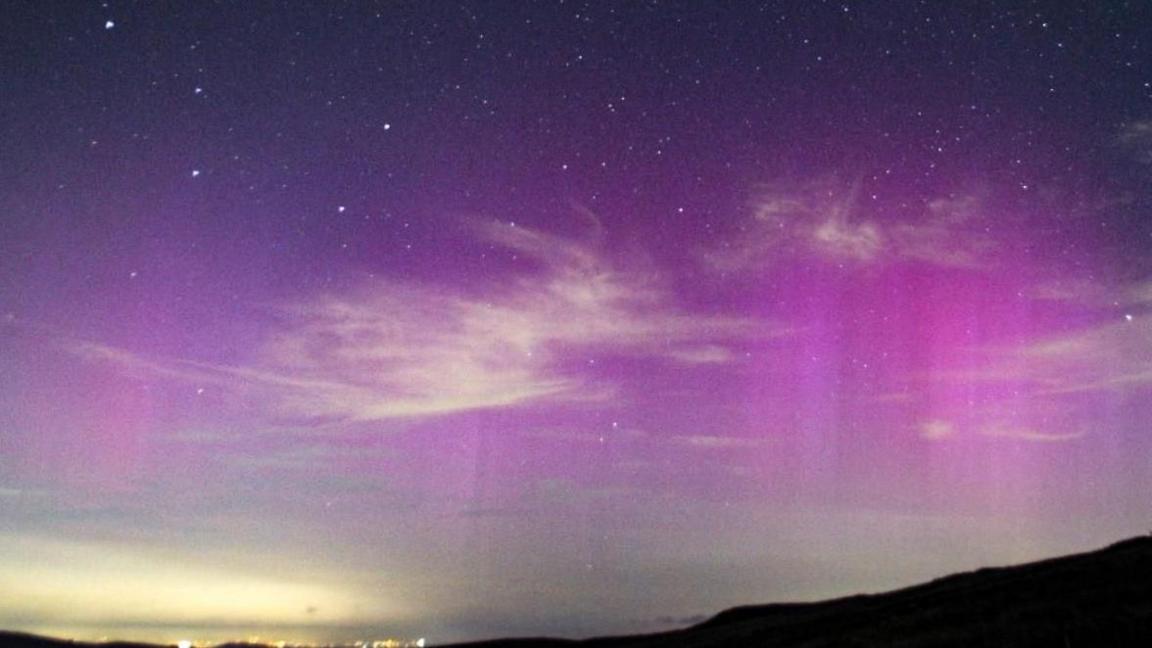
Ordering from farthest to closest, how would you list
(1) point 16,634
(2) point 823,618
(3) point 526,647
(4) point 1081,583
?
1. (1) point 16,634
2. (3) point 526,647
3. (2) point 823,618
4. (4) point 1081,583

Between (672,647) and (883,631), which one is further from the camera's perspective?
(672,647)

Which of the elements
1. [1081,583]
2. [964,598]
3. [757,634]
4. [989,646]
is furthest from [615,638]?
[989,646]

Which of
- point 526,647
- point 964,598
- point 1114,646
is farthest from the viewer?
point 526,647

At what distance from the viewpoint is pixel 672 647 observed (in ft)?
182

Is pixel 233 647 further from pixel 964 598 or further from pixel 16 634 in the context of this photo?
pixel 964 598

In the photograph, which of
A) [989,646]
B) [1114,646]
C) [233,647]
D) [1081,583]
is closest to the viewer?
[1114,646]

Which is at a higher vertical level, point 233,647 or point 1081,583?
point 1081,583

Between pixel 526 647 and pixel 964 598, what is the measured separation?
60553mm

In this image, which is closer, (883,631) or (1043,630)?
(1043,630)

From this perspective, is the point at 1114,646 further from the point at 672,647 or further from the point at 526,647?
the point at 526,647

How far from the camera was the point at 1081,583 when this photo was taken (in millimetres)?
33562

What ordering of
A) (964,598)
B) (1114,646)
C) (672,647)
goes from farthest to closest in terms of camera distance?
(672,647)
(964,598)
(1114,646)

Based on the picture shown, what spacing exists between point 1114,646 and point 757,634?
28.6 metres

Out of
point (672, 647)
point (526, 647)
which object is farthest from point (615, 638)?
point (672, 647)
